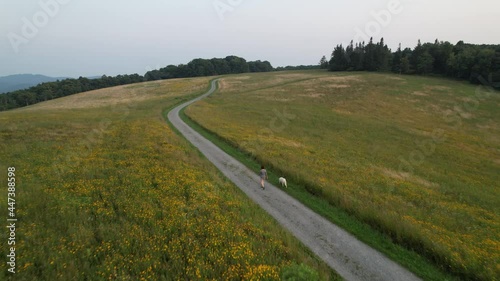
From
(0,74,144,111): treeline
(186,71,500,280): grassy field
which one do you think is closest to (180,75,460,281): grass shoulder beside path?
(186,71,500,280): grassy field

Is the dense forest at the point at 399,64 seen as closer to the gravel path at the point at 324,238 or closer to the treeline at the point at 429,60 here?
the treeline at the point at 429,60

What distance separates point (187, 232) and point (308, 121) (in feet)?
133

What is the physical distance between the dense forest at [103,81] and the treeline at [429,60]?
76.4m

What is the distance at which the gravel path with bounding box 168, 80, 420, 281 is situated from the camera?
431 inches

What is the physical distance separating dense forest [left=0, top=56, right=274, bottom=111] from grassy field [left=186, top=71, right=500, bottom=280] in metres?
104

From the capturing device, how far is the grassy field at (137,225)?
9.20 m

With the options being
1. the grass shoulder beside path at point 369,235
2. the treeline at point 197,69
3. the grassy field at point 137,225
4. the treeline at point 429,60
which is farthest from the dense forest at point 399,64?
the grassy field at point 137,225

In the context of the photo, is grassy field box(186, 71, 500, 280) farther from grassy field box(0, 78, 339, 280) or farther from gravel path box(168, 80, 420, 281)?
grassy field box(0, 78, 339, 280)

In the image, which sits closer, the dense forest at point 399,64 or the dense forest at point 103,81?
the dense forest at point 399,64

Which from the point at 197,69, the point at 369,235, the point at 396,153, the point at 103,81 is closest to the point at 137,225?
the point at 369,235

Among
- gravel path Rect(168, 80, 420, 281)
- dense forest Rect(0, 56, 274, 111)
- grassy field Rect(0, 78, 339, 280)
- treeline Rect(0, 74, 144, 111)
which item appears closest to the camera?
grassy field Rect(0, 78, 339, 280)

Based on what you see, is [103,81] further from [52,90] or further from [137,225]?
[137,225]

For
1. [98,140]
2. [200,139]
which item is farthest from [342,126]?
[98,140]

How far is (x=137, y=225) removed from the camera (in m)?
11.7
